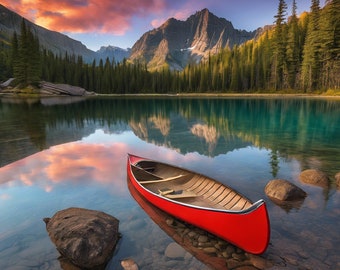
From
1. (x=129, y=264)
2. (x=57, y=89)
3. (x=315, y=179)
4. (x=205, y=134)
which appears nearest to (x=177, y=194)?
(x=129, y=264)

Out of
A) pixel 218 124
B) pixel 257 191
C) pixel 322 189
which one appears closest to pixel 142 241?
pixel 257 191

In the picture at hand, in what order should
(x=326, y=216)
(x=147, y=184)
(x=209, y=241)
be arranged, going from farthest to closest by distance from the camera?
(x=147, y=184)
(x=326, y=216)
(x=209, y=241)

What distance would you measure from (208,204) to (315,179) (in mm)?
7565

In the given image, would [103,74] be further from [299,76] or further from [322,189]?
[322,189]

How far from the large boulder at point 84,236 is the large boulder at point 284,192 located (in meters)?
7.91

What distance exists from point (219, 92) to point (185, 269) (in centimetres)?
12220

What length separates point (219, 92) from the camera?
124438mm

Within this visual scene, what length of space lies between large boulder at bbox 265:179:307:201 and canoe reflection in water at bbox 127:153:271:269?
4849 mm

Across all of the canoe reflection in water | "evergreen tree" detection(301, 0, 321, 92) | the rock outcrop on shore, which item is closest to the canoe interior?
the canoe reflection in water

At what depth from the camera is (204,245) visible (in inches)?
342

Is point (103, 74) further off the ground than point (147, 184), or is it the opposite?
point (103, 74)

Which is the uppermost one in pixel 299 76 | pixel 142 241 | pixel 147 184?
pixel 299 76

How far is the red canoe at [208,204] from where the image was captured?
7.45 metres

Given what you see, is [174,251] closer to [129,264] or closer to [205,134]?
[129,264]
